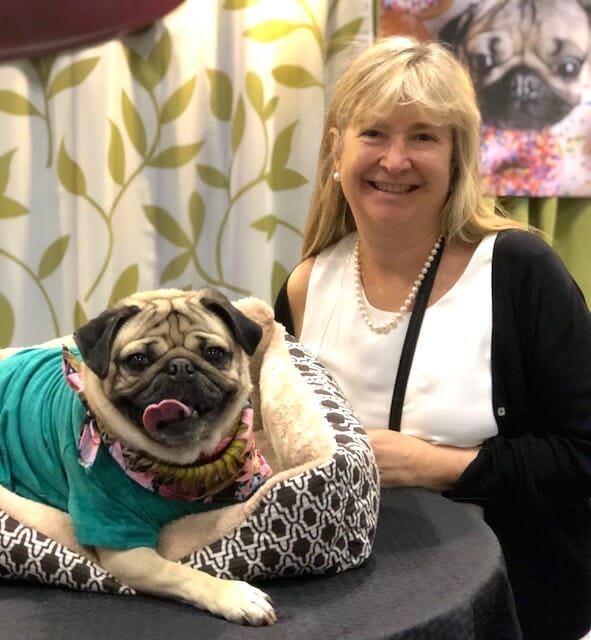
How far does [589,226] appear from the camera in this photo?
188 cm

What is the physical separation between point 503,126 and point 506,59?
14 cm

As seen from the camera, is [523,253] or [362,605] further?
[523,253]

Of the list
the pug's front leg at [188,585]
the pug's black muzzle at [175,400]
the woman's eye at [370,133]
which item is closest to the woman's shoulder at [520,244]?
the woman's eye at [370,133]

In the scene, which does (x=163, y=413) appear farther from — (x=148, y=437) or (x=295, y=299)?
(x=295, y=299)

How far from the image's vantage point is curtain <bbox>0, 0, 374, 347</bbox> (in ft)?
5.73

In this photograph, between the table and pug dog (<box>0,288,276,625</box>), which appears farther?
pug dog (<box>0,288,276,625</box>)

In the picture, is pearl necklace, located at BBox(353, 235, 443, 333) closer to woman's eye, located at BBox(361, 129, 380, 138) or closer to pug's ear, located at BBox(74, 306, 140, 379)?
woman's eye, located at BBox(361, 129, 380, 138)

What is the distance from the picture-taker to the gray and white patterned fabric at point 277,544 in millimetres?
814

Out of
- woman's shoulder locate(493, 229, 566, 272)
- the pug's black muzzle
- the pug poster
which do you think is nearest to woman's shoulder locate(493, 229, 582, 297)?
woman's shoulder locate(493, 229, 566, 272)

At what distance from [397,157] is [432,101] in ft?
0.31

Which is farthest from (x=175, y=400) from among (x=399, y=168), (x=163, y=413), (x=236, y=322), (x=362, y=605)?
(x=399, y=168)

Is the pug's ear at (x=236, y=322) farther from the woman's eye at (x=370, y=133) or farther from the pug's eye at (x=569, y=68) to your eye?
the pug's eye at (x=569, y=68)

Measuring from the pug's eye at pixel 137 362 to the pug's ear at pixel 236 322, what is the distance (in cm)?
12

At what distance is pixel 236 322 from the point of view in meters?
0.96
